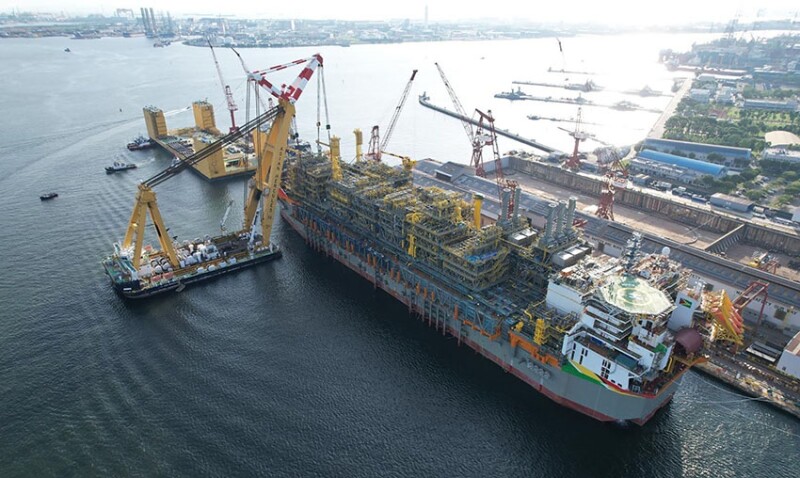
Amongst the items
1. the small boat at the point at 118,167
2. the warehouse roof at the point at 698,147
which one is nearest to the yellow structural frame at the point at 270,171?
the small boat at the point at 118,167

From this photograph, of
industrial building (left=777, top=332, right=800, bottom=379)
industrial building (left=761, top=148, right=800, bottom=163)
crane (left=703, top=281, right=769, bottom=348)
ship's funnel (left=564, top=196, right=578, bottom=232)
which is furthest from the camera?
industrial building (left=761, top=148, right=800, bottom=163)

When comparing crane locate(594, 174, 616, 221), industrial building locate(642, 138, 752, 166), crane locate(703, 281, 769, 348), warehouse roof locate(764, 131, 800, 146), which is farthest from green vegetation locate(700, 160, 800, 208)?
crane locate(703, 281, 769, 348)

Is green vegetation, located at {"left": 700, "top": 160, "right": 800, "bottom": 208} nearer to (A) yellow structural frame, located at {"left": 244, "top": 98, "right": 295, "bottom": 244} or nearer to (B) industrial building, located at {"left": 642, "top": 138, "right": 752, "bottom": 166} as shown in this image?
(B) industrial building, located at {"left": 642, "top": 138, "right": 752, "bottom": 166}

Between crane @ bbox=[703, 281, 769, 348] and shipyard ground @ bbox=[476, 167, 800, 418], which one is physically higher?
crane @ bbox=[703, 281, 769, 348]

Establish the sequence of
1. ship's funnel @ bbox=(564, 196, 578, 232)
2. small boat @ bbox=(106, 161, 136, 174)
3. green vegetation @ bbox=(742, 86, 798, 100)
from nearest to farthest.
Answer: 1. ship's funnel @ bbox=(564, 196, 578, 232)
2. small boat @ bbox=(106, 161, 136, 174)
3. green vegetation @ bbox=(742, 86, 798, 100)

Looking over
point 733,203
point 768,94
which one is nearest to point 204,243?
point 733,203

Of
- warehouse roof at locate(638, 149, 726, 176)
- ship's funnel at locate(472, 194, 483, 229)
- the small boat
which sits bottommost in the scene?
the small boat

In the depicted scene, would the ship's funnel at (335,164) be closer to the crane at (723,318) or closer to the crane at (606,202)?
the crane at (606,202)
